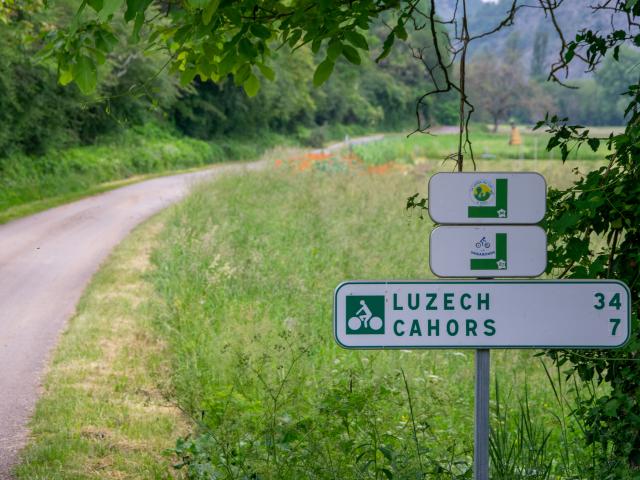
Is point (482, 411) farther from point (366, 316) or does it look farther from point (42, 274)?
point (42, 274)

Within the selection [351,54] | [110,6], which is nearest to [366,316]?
[110,6]

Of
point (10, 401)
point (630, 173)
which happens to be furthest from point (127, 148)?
point (630, 173)

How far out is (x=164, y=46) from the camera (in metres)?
5.12

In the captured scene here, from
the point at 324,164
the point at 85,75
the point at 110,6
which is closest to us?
the point at 110,6

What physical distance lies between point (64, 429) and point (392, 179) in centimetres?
1602

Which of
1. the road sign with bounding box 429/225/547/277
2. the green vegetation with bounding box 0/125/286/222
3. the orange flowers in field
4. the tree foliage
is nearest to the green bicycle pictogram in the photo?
the road sign with bounding box 429/225/547/277

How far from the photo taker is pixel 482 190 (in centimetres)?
277

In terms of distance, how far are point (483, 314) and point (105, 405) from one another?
4246 millimetres

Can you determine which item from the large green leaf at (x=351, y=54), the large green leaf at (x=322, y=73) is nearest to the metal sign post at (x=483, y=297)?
the large green leaf at (x=322, y=73)

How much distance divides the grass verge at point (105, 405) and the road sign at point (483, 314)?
2557 millimetres

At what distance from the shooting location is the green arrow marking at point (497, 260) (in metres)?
2.74

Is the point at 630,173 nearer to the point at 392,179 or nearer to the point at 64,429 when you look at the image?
the point at 64,429

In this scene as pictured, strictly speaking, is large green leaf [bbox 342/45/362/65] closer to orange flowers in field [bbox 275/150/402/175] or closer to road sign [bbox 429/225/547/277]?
road sign [bbox 429/225/547/277]

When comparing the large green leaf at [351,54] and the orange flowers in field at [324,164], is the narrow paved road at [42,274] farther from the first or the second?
the large green leaf at [351,54]
